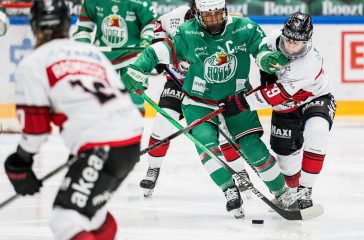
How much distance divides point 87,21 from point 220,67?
160 centimetres

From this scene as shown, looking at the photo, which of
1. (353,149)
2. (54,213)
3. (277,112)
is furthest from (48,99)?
(353,149)

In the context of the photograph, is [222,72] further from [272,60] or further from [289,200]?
[289,200]

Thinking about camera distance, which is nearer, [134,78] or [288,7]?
[134,78]

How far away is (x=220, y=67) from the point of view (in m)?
4.32

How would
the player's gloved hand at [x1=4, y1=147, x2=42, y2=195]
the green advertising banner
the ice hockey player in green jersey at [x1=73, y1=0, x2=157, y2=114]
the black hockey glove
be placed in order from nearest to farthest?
the player's gloved hand at [x1=4, y1=147, x2=42, y2=195]
the black hockey glove
the ice hockey player in green jersey at [x1=73, y1=0, x2=157, y2=114]
the green advertising banner

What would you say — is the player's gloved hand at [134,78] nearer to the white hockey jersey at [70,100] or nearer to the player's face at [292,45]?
the player's face at [292,45]

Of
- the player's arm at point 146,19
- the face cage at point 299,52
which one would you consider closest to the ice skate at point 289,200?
the face cage at point 299,52

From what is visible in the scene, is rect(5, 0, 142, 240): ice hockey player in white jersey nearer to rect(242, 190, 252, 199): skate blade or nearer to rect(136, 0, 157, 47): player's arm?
rect(242, 190, 252, 199): skate blade

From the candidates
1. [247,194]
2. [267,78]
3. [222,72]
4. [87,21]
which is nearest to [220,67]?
[222,72]

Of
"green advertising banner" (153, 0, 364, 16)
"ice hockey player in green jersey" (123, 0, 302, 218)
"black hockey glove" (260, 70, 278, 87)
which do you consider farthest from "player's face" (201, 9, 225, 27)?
"green advertising banner" (153, 0, 364, 16)

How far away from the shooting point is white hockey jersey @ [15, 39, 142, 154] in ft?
8.63

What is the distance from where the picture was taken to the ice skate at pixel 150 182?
4.93 meters

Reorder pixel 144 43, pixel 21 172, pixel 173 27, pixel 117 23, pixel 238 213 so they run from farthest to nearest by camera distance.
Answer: pixel 117 23 → pixel 144 43 → pixel 173 27 → pixel 238 213 → pixel 21 172

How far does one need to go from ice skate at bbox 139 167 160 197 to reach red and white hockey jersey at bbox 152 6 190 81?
515 millimetres
